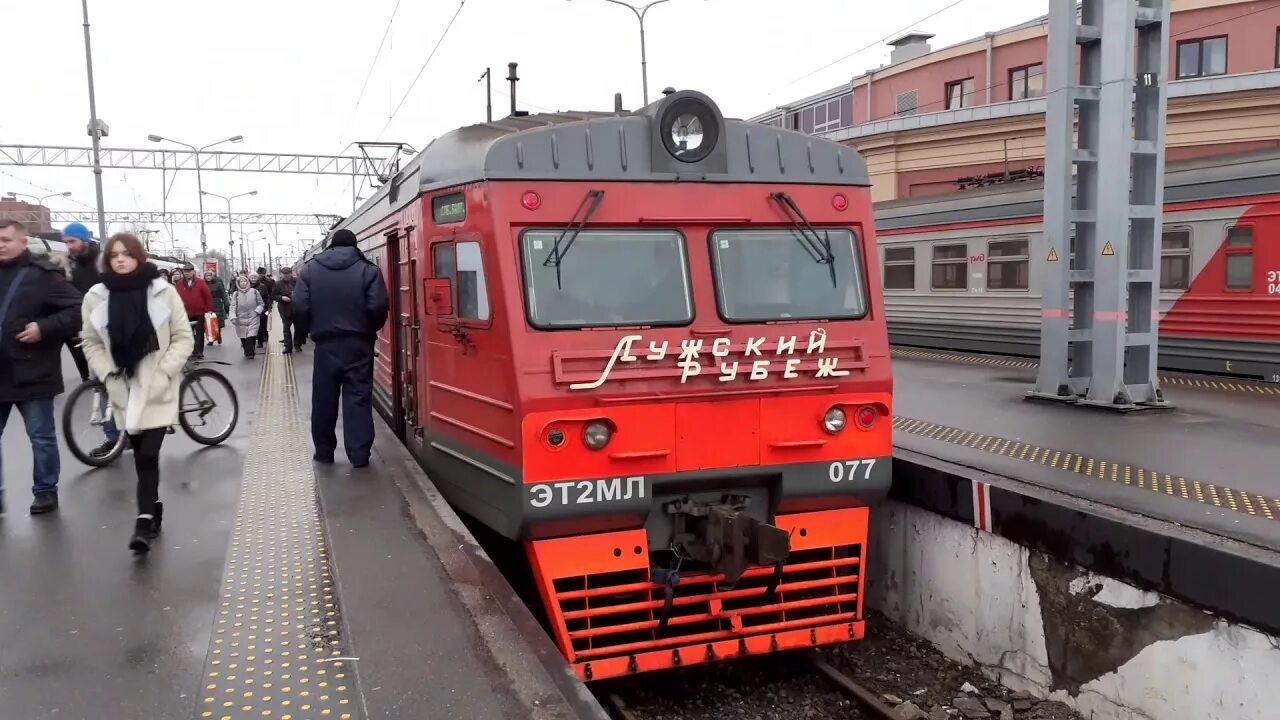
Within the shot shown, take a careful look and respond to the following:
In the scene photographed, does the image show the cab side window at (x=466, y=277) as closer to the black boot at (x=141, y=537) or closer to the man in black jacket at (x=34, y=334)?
the black boot at (x=141, y=537)

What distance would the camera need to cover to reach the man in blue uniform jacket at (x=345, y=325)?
255 inches

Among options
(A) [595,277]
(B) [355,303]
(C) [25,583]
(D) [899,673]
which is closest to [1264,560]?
(D) [899,673]

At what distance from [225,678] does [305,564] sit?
1267 millimetres

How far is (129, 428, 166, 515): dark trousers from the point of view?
511 cm

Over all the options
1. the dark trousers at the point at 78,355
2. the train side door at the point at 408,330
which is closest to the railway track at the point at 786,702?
the train side door at the point at 408,330

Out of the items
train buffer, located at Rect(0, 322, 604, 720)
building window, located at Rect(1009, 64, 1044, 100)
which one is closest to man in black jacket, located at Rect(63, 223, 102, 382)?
train buffer, located at Rect(0, 322, 604, 720)

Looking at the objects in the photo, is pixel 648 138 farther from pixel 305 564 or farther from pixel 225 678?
pixel 225 678

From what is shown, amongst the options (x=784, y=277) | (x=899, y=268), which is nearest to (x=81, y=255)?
(x=784, y=277)

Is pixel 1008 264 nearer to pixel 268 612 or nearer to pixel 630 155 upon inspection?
pixel 630 155

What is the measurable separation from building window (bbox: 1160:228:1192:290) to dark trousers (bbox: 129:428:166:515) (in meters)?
11.4

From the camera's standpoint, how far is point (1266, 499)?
570 centimetres

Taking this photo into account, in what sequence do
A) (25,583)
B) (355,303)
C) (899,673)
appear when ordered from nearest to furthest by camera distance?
(25,583) → (899,673) → (355,303)

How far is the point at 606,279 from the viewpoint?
5086mm

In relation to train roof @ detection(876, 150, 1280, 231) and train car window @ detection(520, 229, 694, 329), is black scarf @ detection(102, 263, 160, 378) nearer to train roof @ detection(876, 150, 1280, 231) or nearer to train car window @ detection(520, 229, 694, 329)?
train car window @ detection(520, 229, 694, 329)
